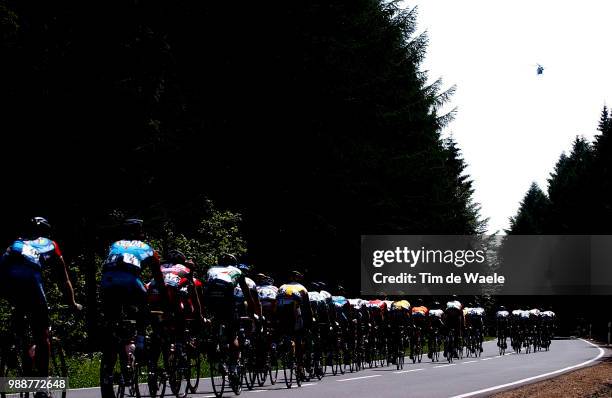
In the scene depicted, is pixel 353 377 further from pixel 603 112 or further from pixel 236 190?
pixel 603 112

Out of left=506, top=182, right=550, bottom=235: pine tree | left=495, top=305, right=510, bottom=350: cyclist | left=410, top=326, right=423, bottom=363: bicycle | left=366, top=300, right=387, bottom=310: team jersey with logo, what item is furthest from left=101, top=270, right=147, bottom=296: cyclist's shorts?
left=506, top=182, right=550, bottom=235: pine tree

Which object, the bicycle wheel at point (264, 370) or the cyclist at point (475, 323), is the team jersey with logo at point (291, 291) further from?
the cyclist at point (475, 323)

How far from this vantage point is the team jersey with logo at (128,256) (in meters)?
12.1

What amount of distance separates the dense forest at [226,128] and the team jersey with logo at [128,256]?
15.7 meters

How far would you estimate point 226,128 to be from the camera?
125 ft

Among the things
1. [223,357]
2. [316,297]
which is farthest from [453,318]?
[223,357]

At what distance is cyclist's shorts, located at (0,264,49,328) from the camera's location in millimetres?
11219

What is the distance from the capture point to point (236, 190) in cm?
3772

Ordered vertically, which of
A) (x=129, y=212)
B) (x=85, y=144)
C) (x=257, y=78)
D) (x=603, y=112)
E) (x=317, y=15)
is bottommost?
(x=129, y=212)

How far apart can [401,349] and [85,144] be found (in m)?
10.2

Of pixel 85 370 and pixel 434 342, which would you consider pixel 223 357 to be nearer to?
pixel 85 370

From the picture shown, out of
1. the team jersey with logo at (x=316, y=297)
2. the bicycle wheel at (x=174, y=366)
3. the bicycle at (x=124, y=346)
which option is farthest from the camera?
the team jersey with logo at (x=316, y=297)

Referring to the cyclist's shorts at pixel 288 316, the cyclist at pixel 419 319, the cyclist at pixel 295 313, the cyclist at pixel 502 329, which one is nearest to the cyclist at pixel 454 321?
the cyclist at pixel 419 319

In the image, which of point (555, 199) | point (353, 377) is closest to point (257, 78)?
point (353, 377)
